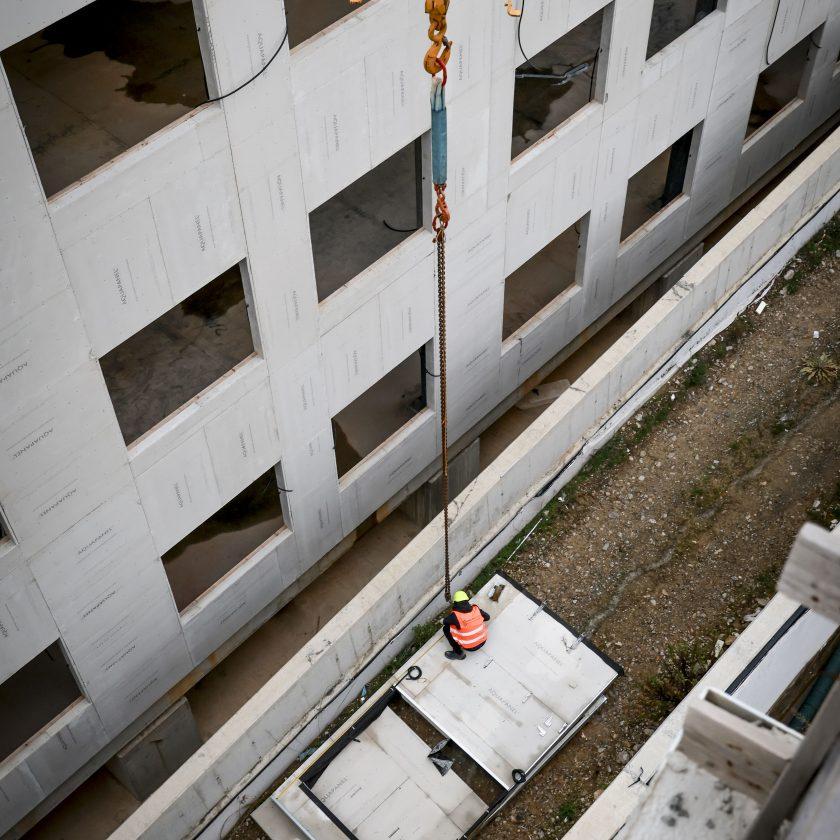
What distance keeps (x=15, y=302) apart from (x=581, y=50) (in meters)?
12.9

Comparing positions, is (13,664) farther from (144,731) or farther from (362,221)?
(362,221)

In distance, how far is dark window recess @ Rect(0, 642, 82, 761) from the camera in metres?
15.7

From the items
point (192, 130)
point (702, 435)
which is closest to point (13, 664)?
point (192, 130)

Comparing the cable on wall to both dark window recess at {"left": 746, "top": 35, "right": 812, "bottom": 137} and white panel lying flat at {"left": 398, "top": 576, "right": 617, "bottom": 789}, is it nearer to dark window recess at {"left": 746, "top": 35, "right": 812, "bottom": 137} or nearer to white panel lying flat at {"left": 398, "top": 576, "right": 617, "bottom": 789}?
white panel lying flat at {"left": 398, "top": 576, "right": 617, "bottom": 789}

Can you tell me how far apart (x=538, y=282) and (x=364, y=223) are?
5895 millimetres

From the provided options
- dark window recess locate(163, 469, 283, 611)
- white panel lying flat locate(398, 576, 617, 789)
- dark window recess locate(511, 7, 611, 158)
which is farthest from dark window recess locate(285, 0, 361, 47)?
white panel lying flat locate(398, 576, 617, 789)

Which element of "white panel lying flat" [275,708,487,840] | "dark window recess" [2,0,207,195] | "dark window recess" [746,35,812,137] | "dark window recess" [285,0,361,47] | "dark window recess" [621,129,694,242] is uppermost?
"dark window recess" [746,35,812,137]

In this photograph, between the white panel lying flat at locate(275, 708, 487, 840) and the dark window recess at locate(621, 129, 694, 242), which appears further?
the dark window recess at locate(621, 129, 694, 242)

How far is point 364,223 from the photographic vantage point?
16141 mm

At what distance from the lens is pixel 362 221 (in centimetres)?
1616

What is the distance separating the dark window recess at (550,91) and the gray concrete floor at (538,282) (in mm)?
2457

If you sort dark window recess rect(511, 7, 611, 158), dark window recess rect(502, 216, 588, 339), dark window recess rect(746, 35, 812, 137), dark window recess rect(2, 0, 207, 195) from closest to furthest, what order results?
dark window recess rect(2, 0, 207, 195)
dark window recess rect(511, 7, 611, 158)
dark window recess rect(502, 216, 588, 339)
dark window recess rect(746, 35, 812, 137)

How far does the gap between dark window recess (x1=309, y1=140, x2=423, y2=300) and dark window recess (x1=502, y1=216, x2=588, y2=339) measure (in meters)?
4.17

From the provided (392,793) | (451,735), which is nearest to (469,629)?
(451,735)
